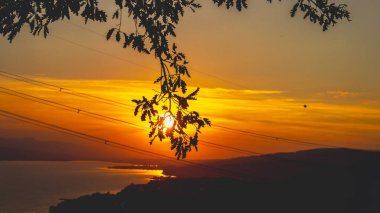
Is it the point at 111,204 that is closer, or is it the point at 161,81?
the point at 161,81

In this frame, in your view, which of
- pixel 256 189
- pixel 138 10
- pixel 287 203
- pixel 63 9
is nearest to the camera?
pixel 63 9

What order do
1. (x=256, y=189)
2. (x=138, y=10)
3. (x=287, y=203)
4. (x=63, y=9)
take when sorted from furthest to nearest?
(x=256, y=189)
(x=287, y=203)
(x=138, y=10)
(x=63, y=9)

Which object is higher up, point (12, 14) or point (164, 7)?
point (164, 7)

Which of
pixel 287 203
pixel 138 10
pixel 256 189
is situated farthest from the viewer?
pixel 256 189

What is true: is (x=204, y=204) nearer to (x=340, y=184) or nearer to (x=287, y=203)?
(x=287, y=203)

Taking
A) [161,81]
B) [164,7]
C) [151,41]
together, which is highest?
[164,7]

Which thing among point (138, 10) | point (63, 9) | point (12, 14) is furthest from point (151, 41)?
point (12, 14)

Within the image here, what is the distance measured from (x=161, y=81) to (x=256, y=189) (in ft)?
551

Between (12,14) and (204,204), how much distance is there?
146907mm

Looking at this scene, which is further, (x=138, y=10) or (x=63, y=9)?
(x=138, y=10)

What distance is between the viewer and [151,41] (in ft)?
34.4

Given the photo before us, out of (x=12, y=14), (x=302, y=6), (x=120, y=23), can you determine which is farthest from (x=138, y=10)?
(x=302, y=6)

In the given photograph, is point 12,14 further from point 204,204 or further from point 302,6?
point 204,204

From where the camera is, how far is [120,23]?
33.8ft
